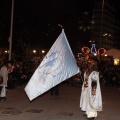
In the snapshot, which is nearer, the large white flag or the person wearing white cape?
the large white flag

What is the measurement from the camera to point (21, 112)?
10633 millimetres

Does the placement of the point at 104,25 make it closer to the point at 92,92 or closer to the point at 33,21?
the point at 33,21

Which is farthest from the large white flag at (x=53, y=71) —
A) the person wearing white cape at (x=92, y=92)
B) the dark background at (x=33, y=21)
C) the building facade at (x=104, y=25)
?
the building facade at (x=104, y=25)

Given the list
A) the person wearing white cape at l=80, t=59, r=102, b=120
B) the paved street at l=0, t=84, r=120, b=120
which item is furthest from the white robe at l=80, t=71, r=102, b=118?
the paved street at l=0, t=84, r=120, b=120

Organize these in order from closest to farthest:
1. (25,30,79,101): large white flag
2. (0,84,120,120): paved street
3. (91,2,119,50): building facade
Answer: (25,30,79,101): large white flag < (0,84,120,120): paved street < (91,2,119,50): building facade

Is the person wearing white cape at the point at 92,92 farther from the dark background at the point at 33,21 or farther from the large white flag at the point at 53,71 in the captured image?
the dark background at the point at 33,21

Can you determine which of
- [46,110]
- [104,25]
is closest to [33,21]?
[46,110]

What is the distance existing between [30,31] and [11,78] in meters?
24.8

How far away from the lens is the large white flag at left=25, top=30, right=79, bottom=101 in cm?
875

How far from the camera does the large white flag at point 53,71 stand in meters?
8.75

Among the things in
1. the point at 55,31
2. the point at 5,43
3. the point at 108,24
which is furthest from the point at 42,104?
the point at 108,24

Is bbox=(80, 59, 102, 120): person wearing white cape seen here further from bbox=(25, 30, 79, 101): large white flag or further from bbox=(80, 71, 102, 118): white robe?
bbox=(25, 30, 79, 101): large white flag

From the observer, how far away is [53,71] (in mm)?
8969

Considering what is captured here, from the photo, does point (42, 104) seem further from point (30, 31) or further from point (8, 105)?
point (30, 31)
